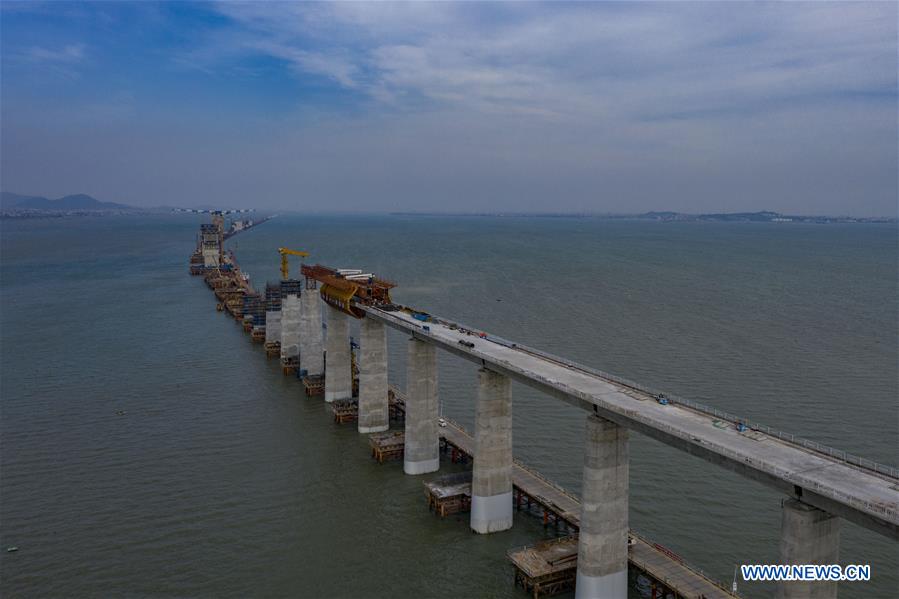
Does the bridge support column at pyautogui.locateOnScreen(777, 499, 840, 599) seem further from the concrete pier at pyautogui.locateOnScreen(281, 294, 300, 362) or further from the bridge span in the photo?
the concrete pier at pyautogui.locateOnScreen(281, 294, 300, 362)

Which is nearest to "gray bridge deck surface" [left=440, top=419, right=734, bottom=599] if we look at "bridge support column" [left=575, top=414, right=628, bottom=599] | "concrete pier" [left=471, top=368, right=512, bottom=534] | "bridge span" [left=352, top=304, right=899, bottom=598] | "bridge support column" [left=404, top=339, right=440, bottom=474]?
"bridge span" [left=352, top=304, right=899, bottom=598]

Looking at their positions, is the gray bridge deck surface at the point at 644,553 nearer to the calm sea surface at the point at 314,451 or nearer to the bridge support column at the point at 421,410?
the calm sea surface at the point at 314,451

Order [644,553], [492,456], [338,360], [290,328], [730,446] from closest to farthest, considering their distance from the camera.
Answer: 1. [730,446]
2. [644,553]
3. [492,456]
4. [338,360]
5. [290,328]

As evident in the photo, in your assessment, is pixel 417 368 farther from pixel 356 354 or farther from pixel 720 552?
pixel 356 354

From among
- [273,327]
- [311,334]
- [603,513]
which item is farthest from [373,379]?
[273,327]

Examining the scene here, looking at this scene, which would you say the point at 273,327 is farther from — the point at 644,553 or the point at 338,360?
the point at 644,553

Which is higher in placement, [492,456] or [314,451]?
[492,456]
